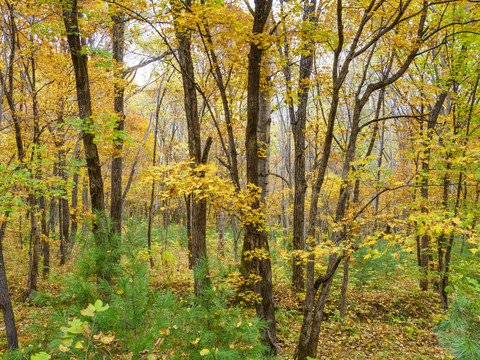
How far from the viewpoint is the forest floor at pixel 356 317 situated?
561 cm

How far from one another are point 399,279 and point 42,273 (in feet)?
44.3

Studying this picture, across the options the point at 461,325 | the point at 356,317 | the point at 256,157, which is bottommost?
the point at 356,317

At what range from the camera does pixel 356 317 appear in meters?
7.25

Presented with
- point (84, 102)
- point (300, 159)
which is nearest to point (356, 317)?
point (300, 159)

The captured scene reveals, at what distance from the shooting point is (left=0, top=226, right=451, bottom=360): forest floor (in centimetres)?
561

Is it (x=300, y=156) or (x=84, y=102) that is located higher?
(x=84, y=102)

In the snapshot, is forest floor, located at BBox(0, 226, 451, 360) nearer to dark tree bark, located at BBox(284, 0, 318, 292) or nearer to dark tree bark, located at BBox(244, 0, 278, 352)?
dark tree bark, located at BBox(284, 0, 318, 292)

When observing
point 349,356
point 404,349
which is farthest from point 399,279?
point 349,356

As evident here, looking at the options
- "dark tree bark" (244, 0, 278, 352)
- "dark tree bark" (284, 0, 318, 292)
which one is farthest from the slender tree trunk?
"dark tree bark" (244, 0, 278, 352)

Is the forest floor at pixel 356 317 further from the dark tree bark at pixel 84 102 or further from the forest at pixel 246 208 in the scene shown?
the dark tree bark at pixel 84 102

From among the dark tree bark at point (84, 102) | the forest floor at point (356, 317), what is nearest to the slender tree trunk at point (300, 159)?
the forest floor at point (356, 317)

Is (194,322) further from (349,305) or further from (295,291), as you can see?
(349,305)

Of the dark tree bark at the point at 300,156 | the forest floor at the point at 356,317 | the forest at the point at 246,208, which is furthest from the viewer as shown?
the dark tree bark at the point at 300,156

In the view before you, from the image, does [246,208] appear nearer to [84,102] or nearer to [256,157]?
[256,157]
